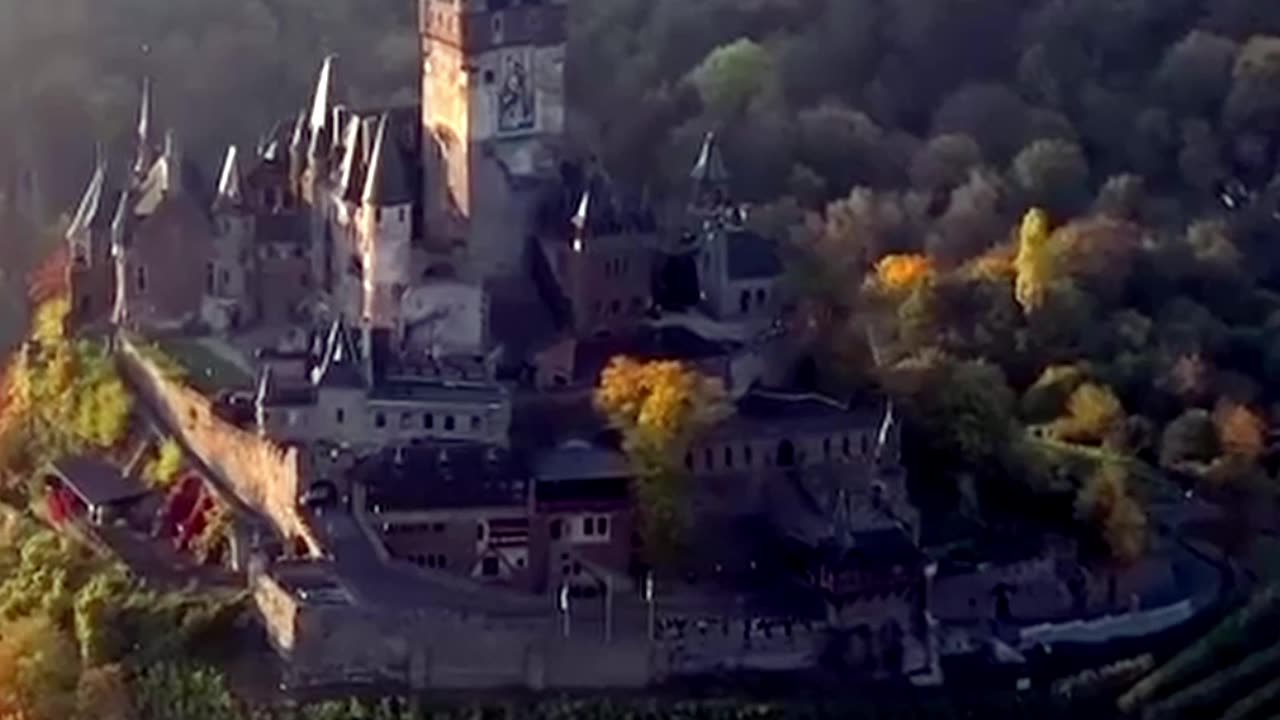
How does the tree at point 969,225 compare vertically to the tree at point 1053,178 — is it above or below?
below

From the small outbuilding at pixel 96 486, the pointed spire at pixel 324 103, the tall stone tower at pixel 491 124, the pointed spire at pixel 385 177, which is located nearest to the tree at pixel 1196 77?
the tall stone tower at pixel 491 124

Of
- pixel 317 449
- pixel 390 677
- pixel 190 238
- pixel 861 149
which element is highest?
pixel 861 149

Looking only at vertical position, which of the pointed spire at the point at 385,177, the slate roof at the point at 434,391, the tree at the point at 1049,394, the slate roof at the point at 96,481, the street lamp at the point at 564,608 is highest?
the pointed spire at the point at 385,177

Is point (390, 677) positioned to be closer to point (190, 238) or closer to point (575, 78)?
point (190, 238)

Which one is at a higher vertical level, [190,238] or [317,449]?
[190,238]

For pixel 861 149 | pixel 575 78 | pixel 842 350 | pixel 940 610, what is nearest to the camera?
pixel 940 610

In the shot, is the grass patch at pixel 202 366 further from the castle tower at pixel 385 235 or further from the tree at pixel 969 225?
the tree at pixel 969 225

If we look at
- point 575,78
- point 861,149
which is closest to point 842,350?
point 861,149

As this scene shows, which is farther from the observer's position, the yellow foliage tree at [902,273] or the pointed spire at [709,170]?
the yellow foliage tree at [902,273]
